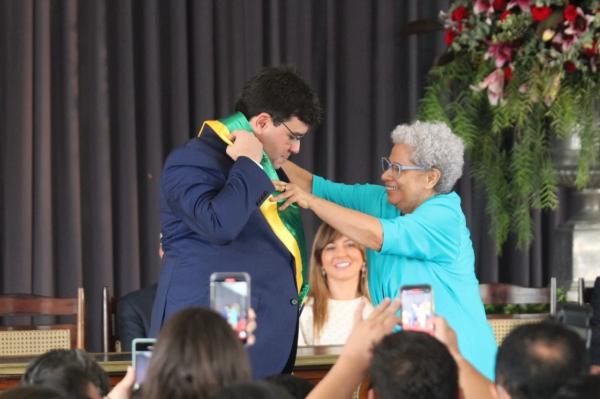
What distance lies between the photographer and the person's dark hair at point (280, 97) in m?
2.90

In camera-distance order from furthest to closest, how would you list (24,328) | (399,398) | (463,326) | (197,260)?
(24,328) < (463,326) < (197,260) < (399,398)

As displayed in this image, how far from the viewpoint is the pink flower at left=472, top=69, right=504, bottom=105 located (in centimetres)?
420

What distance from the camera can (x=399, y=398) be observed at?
1.76 metres

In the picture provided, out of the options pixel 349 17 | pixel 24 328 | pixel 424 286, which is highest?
pixel 349 17

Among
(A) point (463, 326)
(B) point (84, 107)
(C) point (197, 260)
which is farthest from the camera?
(B) point (84, 107)

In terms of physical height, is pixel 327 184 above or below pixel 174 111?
below

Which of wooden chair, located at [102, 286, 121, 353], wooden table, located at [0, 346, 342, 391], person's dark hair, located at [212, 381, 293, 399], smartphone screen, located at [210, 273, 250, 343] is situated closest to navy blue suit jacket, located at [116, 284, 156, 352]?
wooden chair, located at [102, 286, 121, 353]

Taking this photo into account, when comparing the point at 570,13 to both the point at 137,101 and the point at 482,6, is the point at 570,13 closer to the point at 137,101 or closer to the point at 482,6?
the point at 482,6

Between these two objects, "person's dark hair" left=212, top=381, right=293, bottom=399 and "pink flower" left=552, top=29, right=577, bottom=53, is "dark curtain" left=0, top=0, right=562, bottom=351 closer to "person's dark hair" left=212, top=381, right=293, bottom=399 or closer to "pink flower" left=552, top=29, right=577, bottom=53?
"pink flower" left=552, top=29, right=577, bottom=53

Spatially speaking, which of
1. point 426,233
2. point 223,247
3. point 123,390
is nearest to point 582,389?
point 123,390

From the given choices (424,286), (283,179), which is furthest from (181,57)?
(424,286)

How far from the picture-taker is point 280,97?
2900mm

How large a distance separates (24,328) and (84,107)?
143 centimetres

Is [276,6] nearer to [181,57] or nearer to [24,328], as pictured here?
[181,57]
